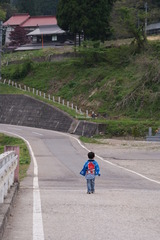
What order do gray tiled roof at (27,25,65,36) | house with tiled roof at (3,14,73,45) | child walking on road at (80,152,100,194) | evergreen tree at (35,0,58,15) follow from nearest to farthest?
child walking on road at (80,152,100,194), house with tiled roof at (3,14,73,45), gray tiled roof at (27,25,65,36), evergreen tree at (35,0,58,15)

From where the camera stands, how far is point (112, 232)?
767 centimetres

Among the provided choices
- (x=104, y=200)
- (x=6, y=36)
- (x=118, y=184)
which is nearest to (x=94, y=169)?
(x=104, y=200)

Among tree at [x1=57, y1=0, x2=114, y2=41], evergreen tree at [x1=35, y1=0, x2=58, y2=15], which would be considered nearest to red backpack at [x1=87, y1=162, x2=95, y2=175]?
tree at [x1=57, y1=0, x2=114, y2=41]

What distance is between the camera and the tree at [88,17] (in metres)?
64.3

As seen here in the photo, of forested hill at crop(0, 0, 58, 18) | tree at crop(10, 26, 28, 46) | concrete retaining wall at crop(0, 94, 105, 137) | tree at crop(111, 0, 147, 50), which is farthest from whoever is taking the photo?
forested hill at crop(0, 0, 58, 18)

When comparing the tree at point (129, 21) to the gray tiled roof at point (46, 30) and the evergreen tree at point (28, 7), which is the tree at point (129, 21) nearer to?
the gray tiled roof at point (46, 30)

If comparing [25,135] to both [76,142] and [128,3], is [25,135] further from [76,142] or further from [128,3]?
[128,3]

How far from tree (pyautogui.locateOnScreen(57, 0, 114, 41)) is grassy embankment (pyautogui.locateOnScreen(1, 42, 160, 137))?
3.00 m

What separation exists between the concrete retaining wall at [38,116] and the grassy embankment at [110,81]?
7.60 feet

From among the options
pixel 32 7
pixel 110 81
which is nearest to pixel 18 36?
pixel 32 7

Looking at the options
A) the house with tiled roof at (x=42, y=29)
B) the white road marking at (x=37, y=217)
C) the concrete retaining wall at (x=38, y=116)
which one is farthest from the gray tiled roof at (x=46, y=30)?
the white road marking at (x=37, y=217)

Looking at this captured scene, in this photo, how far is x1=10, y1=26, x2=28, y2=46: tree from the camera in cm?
9688

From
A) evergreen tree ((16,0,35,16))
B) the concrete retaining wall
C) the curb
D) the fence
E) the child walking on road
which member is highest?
evergreen tree ((16,0,35,16))

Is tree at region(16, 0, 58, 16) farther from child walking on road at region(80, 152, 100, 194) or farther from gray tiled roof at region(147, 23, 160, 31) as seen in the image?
child walking on road at region(80, 152, 100, 194)
